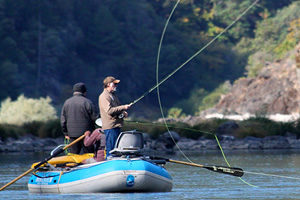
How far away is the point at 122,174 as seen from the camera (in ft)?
58.7

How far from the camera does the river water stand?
1805 centimetres

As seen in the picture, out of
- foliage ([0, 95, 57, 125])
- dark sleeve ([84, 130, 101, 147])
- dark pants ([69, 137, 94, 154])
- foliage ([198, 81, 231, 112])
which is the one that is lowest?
dark pants ([69, 137, 94, 154])

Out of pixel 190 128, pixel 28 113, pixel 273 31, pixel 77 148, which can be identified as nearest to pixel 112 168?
pixel 77 148

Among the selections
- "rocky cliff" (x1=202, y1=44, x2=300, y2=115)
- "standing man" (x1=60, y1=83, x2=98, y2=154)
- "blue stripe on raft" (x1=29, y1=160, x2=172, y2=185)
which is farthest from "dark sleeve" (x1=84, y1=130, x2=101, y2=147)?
"rocky cliff" (x1=202, y1=44, x2=300, y2=115)

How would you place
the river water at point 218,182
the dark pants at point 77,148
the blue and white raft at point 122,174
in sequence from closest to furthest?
the blue and white raft at point 122,174
the river water at point 218,182
the dark pants at point 77,148

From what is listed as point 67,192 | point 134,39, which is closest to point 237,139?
point 67,192

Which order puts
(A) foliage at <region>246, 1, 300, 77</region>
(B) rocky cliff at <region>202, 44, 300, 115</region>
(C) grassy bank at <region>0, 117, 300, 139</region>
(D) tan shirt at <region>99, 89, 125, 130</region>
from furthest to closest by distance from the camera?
1. (A) foliage at <region>246, 1, 300, 77</region>
2. (B) rocky cliff at <region>202, 44, 300, 115</region>
3. (C) grassy bank at <region>0, 117, 300, 139</region>
4. (D) tan shirt at <region>99, 89, 125, 130</region>

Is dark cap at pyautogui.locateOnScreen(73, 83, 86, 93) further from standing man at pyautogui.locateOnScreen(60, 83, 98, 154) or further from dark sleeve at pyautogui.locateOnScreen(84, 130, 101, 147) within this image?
dark sleeve at pyautogui.locateOnScreen(84, 130, 101, 147)

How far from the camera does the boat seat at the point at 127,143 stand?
59.5ft

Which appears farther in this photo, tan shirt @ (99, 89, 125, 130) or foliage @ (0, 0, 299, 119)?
foliage @ (0, 0, 299, 119)

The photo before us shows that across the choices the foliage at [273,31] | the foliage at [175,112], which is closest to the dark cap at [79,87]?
the foliage at [175,112]

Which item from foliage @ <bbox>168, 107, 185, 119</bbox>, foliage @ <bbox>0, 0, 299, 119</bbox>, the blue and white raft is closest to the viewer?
the blue and white raft

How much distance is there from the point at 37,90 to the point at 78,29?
1121cm

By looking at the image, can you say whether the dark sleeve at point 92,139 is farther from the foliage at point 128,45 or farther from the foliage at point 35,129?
the foliage at point 128,45
